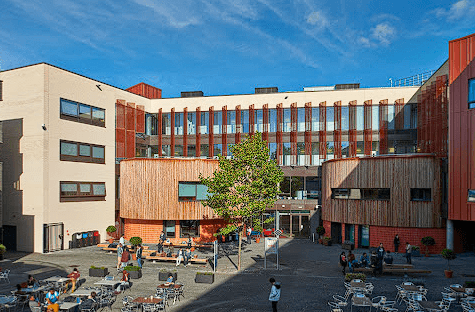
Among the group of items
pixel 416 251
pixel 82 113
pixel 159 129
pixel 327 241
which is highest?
pixel 82 113

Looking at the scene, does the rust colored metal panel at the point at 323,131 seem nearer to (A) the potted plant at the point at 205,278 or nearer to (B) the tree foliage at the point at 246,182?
(B) the tree foliage at the point at 246,182

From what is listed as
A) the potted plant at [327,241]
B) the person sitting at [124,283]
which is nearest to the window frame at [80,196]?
the person sitting at [124,283]

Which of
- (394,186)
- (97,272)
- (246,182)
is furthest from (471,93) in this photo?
(97,272)

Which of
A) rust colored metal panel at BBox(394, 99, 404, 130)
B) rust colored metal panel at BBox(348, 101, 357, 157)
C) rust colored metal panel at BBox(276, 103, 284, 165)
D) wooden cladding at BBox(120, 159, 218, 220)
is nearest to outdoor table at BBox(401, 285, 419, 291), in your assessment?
wooden cladding at BBox(120, 159, 218, 220)

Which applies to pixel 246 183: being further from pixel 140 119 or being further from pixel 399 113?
pixel 399 113

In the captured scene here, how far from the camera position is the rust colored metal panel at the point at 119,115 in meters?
39.9

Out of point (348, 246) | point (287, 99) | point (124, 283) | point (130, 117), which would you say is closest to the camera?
point (124, 283)

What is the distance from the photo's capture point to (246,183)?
83.5ft

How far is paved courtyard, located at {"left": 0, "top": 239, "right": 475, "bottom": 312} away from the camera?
17.9 metres

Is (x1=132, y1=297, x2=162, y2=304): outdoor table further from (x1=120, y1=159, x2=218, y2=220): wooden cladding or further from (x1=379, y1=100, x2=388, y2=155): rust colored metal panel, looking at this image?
(x1=379, y1=100, x2=388, y2=155): rust colored metal panel

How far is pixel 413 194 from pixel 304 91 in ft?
62.0

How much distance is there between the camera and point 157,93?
53.3 metres

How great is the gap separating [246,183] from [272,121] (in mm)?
21669

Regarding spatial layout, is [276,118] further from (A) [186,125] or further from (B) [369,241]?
(B) [369,241]
